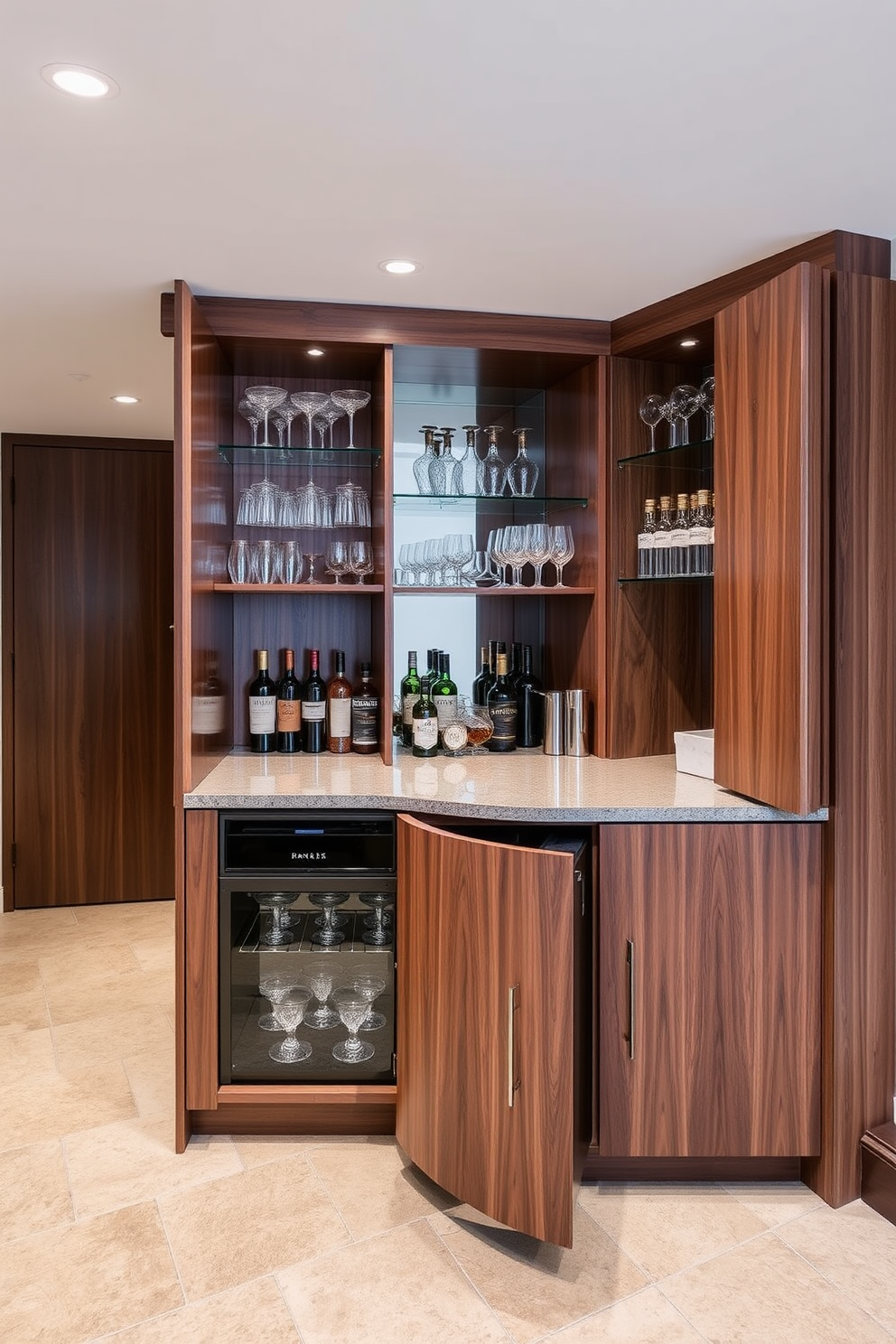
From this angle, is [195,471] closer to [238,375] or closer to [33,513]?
[238,375]

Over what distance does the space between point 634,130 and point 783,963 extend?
1.77 m

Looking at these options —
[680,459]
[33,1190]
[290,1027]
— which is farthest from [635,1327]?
[680,459]

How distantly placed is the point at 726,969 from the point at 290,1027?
3.73ft

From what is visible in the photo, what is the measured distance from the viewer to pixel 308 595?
304cm

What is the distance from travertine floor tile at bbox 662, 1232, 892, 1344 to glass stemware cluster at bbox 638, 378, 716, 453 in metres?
1.99

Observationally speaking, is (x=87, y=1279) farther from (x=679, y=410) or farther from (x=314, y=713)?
(x=679, y=410)

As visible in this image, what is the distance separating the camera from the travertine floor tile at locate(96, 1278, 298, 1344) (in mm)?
1679

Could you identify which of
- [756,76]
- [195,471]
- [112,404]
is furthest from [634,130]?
[112,404]

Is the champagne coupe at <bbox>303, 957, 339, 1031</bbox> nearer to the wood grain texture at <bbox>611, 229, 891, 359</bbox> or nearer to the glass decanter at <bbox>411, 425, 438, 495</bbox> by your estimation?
the glass decanter at <bbox>411, 425, 438, 495</bbox>

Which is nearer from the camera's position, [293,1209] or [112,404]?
[293,1209]

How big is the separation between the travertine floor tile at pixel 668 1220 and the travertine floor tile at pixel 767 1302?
1.8 inches

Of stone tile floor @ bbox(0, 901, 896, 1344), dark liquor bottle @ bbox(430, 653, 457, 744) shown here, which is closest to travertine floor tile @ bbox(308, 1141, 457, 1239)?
stone tile floor @ bbox(0, 901, 896, 1344)

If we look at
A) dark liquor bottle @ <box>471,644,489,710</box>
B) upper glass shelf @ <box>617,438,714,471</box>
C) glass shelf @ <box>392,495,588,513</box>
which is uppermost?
upper glass shelf @ <box>617,438,714,471</box>

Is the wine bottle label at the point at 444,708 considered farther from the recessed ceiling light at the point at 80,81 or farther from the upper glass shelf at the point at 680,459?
the recessed ceiling light at the point at 80,81
